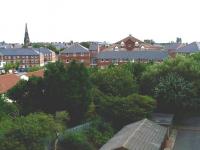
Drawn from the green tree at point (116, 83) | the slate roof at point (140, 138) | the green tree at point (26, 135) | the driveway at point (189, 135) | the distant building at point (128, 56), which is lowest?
the driveway at point (189, 135)

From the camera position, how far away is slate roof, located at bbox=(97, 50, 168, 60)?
89.3 metres

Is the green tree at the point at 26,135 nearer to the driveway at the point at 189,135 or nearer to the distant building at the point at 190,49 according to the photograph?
the driveway at the point at 189,135

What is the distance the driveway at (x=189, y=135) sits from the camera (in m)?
31.5

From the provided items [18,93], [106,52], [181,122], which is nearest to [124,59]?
[106,52]

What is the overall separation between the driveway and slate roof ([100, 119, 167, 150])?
1920 mm

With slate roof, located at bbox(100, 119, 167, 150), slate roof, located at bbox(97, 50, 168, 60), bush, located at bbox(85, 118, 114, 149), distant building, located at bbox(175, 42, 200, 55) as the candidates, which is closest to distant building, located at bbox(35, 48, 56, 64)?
slate roof, located at bbox(97, 50, 168, 60)

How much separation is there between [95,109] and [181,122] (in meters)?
9.43

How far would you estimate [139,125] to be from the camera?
30.4 metres

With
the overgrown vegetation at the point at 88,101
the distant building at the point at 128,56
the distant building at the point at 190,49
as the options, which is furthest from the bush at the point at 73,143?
the distant building at the point at 190,49

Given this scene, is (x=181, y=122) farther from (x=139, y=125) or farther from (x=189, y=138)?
(x=139, y=125)

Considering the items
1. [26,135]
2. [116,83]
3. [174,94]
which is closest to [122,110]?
[116,83]

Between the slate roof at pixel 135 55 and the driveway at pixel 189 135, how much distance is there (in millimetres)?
47172

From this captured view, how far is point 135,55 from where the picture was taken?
91688mm

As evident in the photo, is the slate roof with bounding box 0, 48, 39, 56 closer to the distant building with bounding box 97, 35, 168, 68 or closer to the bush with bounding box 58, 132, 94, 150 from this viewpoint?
the distant building with bounding box 97, 35, 168, 68
